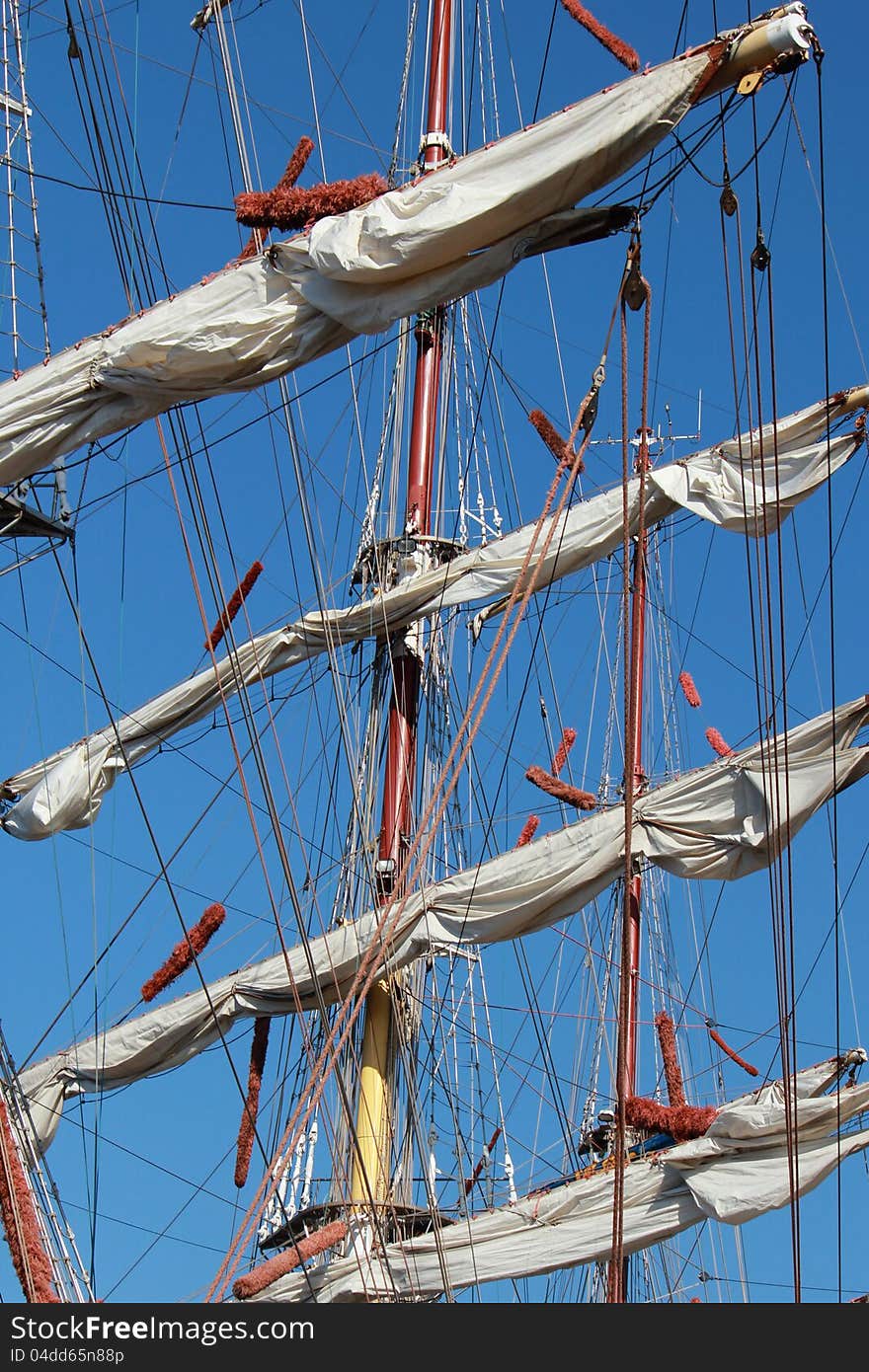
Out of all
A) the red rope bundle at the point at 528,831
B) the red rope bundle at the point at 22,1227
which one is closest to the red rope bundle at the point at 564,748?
the red rope bundle at the point at 528,831

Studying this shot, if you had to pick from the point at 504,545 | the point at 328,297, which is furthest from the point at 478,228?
the point at 504,545

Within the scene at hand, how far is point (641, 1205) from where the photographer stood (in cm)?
2186

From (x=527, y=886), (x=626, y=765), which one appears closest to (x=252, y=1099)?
(x=527, y=886)

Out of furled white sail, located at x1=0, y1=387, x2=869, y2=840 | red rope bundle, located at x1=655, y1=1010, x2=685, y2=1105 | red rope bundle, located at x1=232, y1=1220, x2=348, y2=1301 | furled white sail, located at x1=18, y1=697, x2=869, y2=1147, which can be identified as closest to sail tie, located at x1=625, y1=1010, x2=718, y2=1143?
red rope bundle, located at x1=655, y1=1010, x2=685, y2=1105

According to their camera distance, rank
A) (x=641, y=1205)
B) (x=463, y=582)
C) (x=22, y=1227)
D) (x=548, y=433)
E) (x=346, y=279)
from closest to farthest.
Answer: (x=22, y=1227) < (x=346, y=279) < (x=548, y=433) < (x=641, y=1205) < (x=463, y=582)

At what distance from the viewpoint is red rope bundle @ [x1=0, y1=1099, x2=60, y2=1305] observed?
13164 millimetres

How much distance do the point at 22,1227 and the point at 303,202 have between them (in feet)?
23.3

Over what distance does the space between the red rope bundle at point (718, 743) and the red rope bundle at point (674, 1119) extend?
3.58 metres

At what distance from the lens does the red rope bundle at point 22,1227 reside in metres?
13.2

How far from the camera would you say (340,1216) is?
22109 mm

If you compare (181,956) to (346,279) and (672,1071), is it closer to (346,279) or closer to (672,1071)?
(672,1071)

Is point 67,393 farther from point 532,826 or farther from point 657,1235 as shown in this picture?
point 657,1235

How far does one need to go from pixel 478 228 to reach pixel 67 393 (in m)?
3.07

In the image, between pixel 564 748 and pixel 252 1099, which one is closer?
pixel 252 1099
